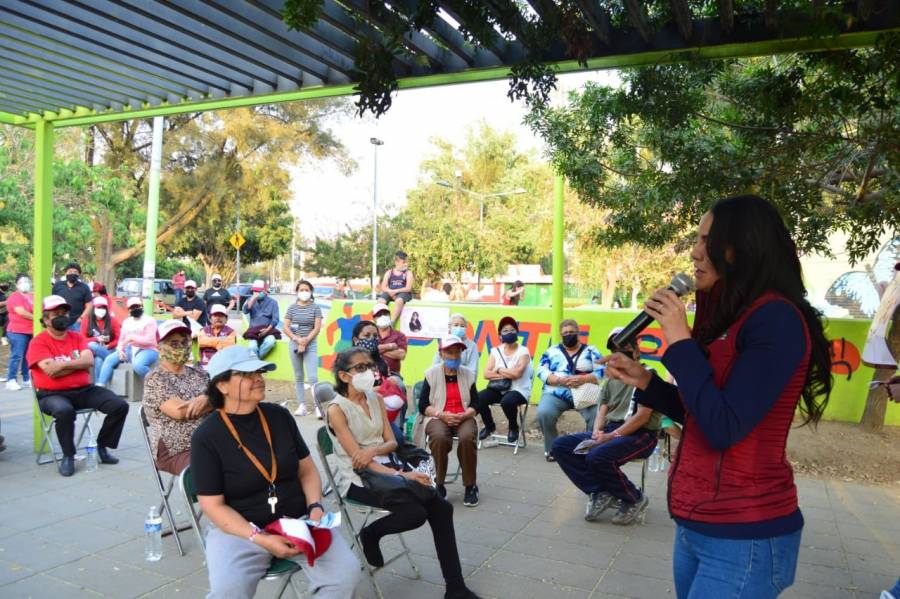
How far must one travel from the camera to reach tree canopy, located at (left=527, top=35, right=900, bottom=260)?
206 inches

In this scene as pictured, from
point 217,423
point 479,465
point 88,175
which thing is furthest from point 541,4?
point 88,175

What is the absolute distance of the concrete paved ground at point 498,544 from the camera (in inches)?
159

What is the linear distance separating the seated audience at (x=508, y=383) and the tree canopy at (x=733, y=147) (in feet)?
6.08

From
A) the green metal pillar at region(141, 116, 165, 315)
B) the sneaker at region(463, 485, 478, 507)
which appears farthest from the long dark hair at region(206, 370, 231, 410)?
the green metal pillar at region(141, 116, 165, 315)

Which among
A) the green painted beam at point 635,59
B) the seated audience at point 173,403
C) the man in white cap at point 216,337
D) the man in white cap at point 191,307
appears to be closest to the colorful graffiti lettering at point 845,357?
the green painted beam at point 635,59

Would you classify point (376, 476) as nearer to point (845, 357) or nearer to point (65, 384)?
point (65, 384)

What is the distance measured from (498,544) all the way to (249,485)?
2.17 meters

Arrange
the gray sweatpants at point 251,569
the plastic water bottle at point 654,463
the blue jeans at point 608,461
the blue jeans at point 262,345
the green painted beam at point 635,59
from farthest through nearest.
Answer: the blue jeans at point 262,345
the plastic water bottle at point 654,463
the blue jeans at point 608,461
the green painted beam at point 635,59
the gray sweatpants at point 251,569

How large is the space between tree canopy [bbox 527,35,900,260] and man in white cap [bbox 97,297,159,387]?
607 centimetres

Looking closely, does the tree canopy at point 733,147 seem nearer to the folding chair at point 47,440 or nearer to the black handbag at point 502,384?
the black handbag at point 502,384

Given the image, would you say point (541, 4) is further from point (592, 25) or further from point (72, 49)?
point (72, 49)

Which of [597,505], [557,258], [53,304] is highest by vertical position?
[557,258]

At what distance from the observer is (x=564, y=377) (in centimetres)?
720

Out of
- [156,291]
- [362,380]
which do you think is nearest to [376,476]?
[362,380]
